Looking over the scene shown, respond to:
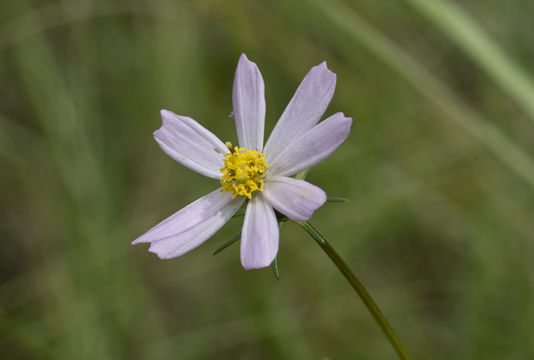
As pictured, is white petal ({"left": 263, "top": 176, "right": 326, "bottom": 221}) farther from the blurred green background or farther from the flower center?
the blurred green background

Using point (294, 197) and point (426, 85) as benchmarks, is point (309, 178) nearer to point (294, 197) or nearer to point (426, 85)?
point (426, 85)

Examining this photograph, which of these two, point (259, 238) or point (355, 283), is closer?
point (355, 283)

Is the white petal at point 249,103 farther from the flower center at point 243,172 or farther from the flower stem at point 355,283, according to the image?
the flower stem at point 355,283

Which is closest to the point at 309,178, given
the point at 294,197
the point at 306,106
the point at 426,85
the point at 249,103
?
the point at 426,85

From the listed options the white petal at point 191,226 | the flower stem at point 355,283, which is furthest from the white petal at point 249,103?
the flower stem at point 355,283

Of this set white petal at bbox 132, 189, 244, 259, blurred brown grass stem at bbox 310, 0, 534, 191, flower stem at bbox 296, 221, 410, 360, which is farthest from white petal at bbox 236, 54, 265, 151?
blurred brown grass stem at bbox 310, 0, 534, 191
